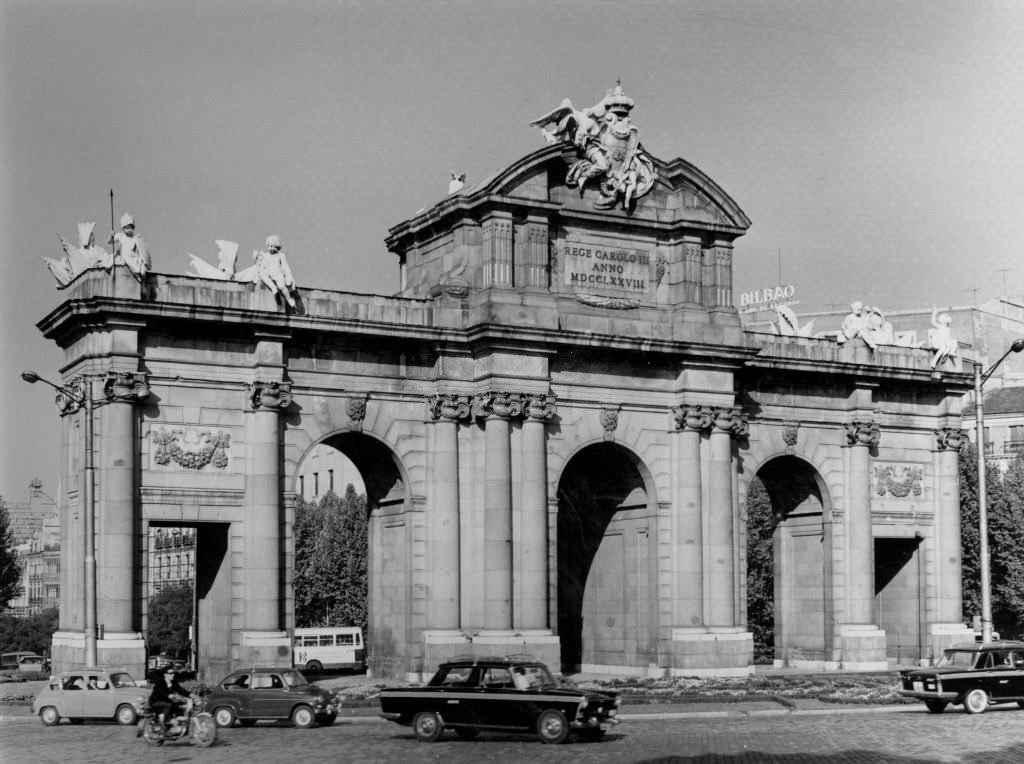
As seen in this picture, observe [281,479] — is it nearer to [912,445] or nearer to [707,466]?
[707,466]

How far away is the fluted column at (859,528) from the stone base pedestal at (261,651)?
75.4 ft

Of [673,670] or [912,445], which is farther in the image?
[912,445]

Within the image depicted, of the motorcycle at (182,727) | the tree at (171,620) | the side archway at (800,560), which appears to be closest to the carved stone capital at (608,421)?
the side archway at (800,560)

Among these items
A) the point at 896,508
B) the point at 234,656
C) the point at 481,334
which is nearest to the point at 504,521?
the point at 481,334

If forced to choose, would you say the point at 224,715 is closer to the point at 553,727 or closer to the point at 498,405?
the point at 553,727

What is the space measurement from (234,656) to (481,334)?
495 inches

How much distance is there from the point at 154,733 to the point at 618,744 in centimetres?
941

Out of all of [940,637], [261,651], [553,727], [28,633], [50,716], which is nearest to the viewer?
[553,727]

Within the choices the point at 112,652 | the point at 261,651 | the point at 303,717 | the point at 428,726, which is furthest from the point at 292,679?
the point at 261,651

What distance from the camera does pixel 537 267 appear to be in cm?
5206

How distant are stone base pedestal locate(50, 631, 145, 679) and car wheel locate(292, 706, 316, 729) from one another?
9536 millimetres

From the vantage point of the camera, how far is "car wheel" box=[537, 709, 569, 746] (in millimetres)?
32438

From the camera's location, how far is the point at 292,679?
37.3m

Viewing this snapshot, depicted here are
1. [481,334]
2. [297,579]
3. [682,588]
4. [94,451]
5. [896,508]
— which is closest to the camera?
[94,451]
